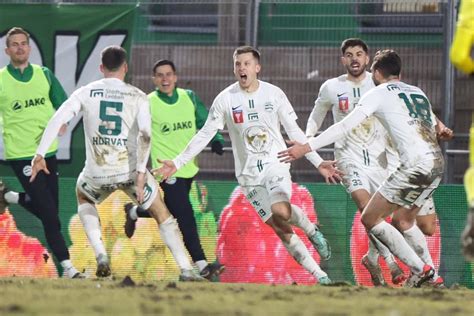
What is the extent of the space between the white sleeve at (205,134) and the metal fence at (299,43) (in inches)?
95.3

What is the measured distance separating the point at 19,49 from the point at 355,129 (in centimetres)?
344

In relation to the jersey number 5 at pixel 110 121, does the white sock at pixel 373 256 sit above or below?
below

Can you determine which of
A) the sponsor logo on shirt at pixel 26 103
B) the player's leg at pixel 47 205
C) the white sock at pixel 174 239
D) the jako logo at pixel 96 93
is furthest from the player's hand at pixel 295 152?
the sponsor logo on shirt at pixel 26 103

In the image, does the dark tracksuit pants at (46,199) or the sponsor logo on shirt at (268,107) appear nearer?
the sponsor logo on shirt at (268,107)

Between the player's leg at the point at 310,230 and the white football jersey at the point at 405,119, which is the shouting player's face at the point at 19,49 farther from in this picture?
the white football jersey at the point at 405,119

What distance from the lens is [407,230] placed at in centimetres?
1375

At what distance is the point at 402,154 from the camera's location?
42.5ft

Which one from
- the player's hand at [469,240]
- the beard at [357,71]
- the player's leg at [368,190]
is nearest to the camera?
the player's hand at [469,240]

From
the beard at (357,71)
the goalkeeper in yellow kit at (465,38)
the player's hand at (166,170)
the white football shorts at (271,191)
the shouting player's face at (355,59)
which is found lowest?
the white football shorts at (271,191)

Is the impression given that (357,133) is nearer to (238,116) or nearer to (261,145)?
(261,145)

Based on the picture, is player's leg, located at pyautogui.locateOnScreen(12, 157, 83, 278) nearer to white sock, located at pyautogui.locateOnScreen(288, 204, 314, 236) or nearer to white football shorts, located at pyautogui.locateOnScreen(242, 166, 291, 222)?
white football shorts, located at pyautogui.locateOnScreen(242, 166, 291, 222)

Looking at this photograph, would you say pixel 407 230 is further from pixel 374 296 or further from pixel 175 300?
pixel 175 300

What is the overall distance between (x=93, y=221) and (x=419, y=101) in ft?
10.8

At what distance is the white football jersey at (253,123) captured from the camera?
44.9ft
